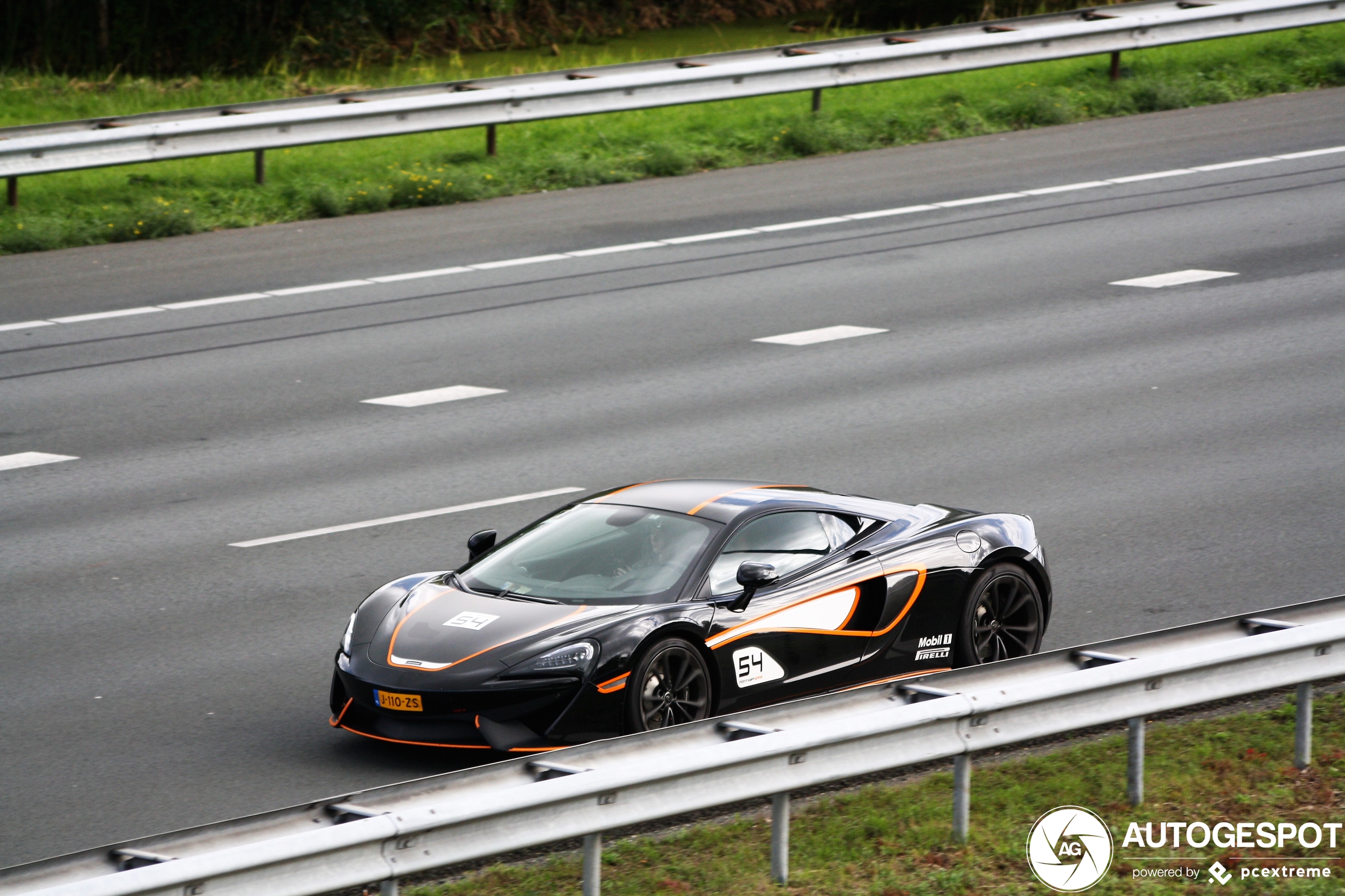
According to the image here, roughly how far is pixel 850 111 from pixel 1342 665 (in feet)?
53.7

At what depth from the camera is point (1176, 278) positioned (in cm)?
1758

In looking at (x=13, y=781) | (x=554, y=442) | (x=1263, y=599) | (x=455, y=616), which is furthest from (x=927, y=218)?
(x=13, y=781)

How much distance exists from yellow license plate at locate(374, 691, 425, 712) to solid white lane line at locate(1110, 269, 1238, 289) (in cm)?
1085

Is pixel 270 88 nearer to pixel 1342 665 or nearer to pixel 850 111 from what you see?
pixel 850 111

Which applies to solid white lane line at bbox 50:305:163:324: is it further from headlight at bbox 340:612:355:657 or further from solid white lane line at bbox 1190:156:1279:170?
solid white lane line at bbox 1190:156:1279:170

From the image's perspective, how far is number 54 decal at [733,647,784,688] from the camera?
866 cm

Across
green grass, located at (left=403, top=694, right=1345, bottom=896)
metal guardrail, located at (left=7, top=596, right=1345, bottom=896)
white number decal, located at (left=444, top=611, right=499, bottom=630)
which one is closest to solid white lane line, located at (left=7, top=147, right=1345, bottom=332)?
white number decal, located at (left=444, top=611, right=499, bottom=630)

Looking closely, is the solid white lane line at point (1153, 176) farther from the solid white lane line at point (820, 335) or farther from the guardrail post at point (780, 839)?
the guardrail post at point (780, 839)

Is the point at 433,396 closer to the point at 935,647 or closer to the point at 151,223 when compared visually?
the point at 151,223

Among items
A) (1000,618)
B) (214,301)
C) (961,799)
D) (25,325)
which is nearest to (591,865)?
(961,799)

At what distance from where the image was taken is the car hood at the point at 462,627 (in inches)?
326

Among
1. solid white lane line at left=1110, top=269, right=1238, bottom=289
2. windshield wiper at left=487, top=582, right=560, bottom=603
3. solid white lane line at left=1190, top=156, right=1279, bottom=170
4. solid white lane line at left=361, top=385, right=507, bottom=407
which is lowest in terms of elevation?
solid white lane line at left=361, top=385, right=507, bottom=407

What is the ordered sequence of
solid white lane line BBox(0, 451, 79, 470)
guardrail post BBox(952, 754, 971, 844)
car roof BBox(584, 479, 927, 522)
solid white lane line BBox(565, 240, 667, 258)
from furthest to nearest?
solid white lane line BBox(565, 240, 667, 258) < solid white lane line BBox(0, 451, 79, 470) < car roof BBox(584, 479, 927, 522) < guardrail post BBox(952, 754, 971, 844)

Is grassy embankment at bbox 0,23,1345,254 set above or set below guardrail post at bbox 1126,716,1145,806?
above
